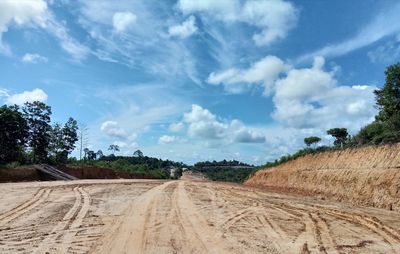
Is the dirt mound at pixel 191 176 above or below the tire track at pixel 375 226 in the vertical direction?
above

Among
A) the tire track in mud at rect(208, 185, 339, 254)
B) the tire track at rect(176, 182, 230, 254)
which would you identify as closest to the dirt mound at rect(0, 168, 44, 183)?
the tire track at rect(176, 182, 230, 254)

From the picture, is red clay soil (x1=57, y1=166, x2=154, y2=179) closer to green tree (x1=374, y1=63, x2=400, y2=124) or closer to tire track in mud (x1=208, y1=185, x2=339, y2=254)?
green tree (x1=374, y1=63, x2=400, y2=124)

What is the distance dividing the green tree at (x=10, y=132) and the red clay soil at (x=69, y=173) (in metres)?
6.53

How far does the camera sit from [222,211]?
14.8 metres

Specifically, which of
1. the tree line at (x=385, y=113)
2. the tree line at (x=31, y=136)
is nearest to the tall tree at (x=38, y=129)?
the tree line at (x=31, y=136)

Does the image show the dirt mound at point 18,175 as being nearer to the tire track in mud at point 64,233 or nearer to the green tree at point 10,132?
the green tree at point 10,132

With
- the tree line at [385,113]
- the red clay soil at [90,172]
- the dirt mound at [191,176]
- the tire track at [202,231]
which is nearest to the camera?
the tire track at [202,231]

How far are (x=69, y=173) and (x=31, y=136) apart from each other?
9783 millimetres

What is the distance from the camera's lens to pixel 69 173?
59.7 metres

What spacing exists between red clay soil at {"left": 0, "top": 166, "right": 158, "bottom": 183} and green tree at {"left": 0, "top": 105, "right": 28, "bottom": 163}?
653 cm

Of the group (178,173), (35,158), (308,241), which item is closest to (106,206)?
(308,241)

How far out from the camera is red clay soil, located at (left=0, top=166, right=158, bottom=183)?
137ft

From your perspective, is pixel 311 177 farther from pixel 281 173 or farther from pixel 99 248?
pixel 99 248

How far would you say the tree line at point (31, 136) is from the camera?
52875mm
